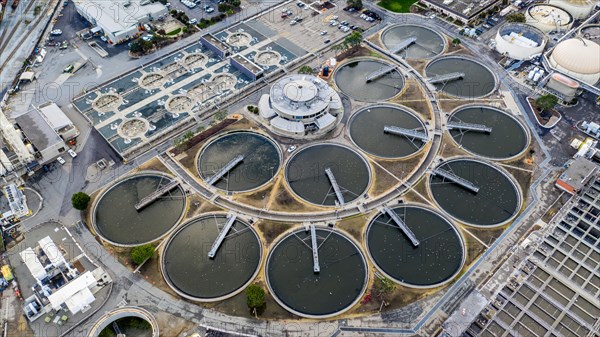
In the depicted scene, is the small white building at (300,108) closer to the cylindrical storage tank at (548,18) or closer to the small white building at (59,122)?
the small white building at (59,122)

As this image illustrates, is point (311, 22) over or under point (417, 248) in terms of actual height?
over

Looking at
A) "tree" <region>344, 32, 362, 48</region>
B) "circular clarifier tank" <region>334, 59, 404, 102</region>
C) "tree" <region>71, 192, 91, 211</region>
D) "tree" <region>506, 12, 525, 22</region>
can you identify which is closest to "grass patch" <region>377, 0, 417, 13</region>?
"tree" <region>344, 32, 362, 48</region>

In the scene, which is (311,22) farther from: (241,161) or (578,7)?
(578,7)

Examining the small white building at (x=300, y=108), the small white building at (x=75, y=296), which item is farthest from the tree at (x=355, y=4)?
the small white building at (x=75, y=296)

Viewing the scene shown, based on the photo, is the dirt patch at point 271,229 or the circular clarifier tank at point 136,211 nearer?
the dirt patch at point 271,229

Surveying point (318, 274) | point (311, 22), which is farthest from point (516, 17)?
point (318, 274)

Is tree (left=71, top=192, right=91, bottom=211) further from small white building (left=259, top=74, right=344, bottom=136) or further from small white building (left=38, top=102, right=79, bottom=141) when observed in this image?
small white building (left=259, top=74, right=344, bottom=136)
